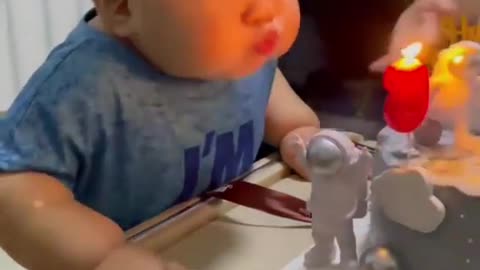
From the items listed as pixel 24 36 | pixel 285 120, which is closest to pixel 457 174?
pixel 285 120

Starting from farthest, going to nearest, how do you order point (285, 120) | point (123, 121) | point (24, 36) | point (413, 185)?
point (24, 36)
point (285, 120)
point (123, 121)
point (413, 185)

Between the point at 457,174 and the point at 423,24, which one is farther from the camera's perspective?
the point at 423,24

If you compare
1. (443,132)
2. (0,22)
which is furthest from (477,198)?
(0,22)

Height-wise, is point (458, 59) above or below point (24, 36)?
above

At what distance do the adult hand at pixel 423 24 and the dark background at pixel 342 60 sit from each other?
3.3 inches

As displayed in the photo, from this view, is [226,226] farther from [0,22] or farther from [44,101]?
[0,22]

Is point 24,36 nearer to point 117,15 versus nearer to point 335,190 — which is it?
point 117,15

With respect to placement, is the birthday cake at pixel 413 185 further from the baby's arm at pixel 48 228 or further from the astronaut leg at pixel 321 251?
the baby's arm at pixel 48 228

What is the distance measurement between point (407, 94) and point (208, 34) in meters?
0.12

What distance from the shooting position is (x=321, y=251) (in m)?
0.51

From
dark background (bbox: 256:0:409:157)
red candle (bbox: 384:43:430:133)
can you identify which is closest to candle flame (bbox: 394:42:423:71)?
red candle (bbox: 384:43:430:133)

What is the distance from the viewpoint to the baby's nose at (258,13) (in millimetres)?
537

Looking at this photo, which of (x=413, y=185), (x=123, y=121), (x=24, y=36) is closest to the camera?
(x=413, y=185)

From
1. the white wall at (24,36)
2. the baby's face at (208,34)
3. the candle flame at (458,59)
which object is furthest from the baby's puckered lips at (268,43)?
the white wall at (24,36)
